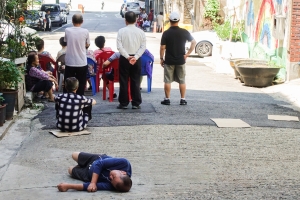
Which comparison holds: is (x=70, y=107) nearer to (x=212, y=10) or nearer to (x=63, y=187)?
(x=63, y=187)

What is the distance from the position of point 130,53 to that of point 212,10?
25088 mm

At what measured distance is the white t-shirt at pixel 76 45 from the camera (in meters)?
11.2

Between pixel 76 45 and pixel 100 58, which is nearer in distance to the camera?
pixel 76 45

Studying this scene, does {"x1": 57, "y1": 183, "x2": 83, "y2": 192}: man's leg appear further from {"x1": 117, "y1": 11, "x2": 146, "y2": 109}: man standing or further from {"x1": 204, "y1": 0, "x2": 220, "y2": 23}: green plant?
{"x1": 204, "y1": 0, "x2": 220, "y2": 23}: green plant

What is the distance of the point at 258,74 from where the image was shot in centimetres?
1678

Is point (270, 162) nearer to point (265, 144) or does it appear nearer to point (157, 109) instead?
point (265, 144)

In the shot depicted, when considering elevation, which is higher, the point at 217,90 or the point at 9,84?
the point at 9,84

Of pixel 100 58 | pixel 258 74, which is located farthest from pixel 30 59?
pixel 258 74

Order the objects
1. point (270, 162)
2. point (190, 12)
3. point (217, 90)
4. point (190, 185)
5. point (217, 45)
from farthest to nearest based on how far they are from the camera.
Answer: point (190, 12), point (217, 45), point (217, 90), point (270, 162), point (190, 185)

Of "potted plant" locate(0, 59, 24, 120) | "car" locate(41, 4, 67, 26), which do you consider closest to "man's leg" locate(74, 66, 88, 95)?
"potted plant" locate(0, 59, 24, 120)

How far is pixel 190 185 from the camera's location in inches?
267

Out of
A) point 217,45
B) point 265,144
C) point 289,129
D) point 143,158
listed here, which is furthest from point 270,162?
point 217,45

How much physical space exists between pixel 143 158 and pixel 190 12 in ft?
124

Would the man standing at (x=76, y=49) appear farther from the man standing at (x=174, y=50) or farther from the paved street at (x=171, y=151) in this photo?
the man standing at (x=174, y=50)
